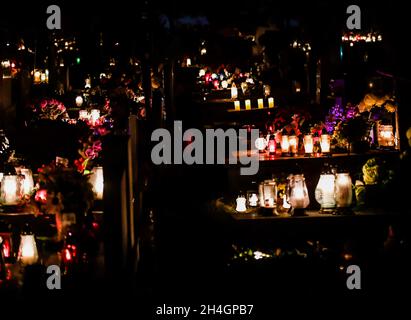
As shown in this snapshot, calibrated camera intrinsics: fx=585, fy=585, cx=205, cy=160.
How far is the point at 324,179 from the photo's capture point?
22.5ft

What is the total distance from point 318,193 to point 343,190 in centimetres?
32

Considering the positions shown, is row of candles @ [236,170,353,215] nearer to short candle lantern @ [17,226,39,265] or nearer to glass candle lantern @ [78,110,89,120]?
short candle lantern @ [17,226,39,265]

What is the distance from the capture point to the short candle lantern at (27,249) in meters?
6.13

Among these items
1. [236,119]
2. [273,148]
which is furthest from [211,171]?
[236,119]

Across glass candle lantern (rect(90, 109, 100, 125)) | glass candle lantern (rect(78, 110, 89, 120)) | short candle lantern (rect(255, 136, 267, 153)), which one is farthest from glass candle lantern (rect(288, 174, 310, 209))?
glass candle lantern (rect(78, 110, 89, 120))

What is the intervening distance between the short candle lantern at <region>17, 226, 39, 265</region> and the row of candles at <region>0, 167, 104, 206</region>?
792 millimetres

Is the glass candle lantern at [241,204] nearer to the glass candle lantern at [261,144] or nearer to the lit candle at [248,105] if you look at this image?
the glass candle lantern at [261,144]

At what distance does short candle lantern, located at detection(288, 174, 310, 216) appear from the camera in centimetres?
680

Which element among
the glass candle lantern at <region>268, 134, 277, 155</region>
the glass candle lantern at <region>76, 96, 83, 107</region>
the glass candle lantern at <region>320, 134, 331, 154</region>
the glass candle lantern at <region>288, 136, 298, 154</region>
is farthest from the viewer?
the glass candle lantern at <region>76, 96, 83, 107</region>

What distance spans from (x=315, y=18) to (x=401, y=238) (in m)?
3.39

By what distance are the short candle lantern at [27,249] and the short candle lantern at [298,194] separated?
2.94 meters

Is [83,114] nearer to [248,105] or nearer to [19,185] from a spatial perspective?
[248,105]

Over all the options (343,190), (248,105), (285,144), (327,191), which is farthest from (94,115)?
(343,190)
